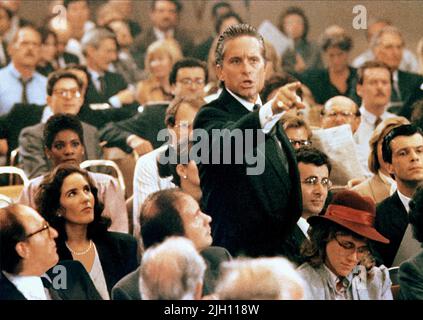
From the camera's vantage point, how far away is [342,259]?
20.8 feet

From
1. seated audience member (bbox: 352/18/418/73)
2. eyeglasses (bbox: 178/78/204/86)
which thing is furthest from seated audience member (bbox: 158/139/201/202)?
seated audience member (bbox: 352/18/418/73)

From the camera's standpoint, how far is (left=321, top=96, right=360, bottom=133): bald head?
6727 mm

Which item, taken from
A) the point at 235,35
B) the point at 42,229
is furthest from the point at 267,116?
the point at 42,229

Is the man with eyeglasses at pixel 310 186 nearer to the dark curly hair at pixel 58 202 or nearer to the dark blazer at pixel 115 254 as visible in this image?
the dark blazer at pixel 115 254

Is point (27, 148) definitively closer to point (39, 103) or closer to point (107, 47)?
point (39, 103)

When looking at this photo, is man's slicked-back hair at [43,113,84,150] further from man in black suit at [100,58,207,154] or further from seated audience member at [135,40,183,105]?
seated audience member at [135,40,183,105]

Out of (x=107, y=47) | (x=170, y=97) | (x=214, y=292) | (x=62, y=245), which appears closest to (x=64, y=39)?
(x=107, y=47)

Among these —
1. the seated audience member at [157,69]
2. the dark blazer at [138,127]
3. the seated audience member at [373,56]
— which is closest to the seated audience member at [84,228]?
the dark blazer at [138,127]

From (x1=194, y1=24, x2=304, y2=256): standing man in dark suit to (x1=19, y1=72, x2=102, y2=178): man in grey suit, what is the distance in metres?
0.62

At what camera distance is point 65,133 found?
259 inches

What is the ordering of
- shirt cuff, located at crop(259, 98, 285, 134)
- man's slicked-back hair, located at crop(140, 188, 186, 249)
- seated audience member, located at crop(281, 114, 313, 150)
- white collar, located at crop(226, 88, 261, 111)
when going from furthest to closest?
1. seated audience member, located at crop(281, 114, 313, 150)
2. man's slicked-back hair, located at crop(140, 188, 186, 249)
3. white collar, located at crop(226, 88, 261, 111)
4. shirt cuff, located at crop(259, 98, 285, 134)

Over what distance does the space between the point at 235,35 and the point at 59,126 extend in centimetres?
104

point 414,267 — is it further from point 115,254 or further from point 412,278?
point 115,254

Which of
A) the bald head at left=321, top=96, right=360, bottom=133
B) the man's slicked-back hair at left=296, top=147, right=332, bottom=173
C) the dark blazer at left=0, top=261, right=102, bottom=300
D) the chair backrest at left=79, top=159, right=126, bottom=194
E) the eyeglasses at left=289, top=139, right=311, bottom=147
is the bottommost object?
the dark blazer at left=0, top=261, right=102, bottom=300
